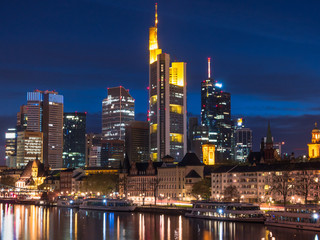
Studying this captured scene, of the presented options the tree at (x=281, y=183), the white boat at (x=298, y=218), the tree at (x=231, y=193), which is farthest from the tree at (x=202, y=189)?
the white boat at (x=298, y=218)

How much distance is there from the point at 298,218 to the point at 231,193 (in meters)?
Result: 49.5

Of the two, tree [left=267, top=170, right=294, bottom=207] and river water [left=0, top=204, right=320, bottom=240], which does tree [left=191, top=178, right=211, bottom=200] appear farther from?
river water [left=0, top=204, right=320, bottom=240]

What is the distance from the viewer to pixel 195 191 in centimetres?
18362

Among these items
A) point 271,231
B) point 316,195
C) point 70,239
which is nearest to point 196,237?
point 271,231

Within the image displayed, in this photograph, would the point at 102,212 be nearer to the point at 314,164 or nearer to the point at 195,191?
the point at 195,191

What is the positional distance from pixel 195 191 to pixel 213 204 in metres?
41.5

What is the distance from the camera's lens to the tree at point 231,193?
16588 centimetres

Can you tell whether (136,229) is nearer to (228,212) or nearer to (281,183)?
(228,212)

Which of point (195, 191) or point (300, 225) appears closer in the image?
point (300, 225)

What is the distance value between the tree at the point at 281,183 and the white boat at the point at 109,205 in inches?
1585

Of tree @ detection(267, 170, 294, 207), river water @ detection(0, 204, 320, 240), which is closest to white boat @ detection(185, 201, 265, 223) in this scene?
river water @ detection(0, 204, 320, 240)

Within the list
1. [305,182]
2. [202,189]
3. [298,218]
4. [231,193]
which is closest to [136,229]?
[298,218]

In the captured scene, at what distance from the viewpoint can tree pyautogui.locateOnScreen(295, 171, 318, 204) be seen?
152725 millimetres

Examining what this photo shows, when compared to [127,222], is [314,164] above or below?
above
